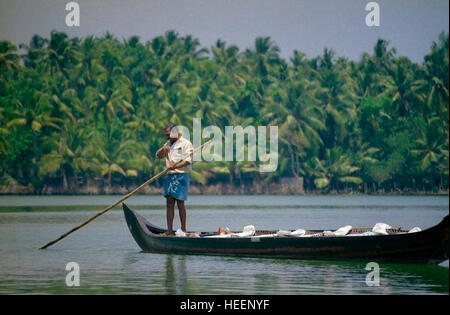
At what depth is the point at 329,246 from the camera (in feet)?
39.0

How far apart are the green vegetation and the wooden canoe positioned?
3184 centimetres

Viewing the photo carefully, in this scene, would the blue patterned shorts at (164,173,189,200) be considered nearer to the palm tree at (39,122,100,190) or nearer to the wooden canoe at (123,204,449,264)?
the wooden canoe at (123,204,449,264)

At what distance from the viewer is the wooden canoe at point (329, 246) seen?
448 inches

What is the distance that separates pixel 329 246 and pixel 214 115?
37.3 m

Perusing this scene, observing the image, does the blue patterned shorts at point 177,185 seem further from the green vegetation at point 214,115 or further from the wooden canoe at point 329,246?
the green vegetation at point 214,115

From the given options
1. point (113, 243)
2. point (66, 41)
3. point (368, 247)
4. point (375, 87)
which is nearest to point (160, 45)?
point (66, 41)

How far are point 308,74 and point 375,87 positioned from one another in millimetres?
3622

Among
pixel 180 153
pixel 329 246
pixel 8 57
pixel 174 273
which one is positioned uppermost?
pixel 8 57

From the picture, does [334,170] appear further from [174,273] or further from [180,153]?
[174,273]

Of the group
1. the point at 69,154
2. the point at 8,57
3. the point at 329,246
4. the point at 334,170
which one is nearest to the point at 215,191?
the point at 334,170

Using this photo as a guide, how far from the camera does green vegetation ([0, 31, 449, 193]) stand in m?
45.5

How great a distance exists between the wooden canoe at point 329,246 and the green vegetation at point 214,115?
104 feet

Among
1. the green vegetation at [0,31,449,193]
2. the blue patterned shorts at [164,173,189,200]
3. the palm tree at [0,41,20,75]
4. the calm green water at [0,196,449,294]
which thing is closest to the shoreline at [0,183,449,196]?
the green vegetation at [0,31,449,193]

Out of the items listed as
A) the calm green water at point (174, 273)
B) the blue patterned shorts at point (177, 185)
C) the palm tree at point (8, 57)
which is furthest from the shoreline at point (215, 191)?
the blue patterned shorts at point (177, 185)
